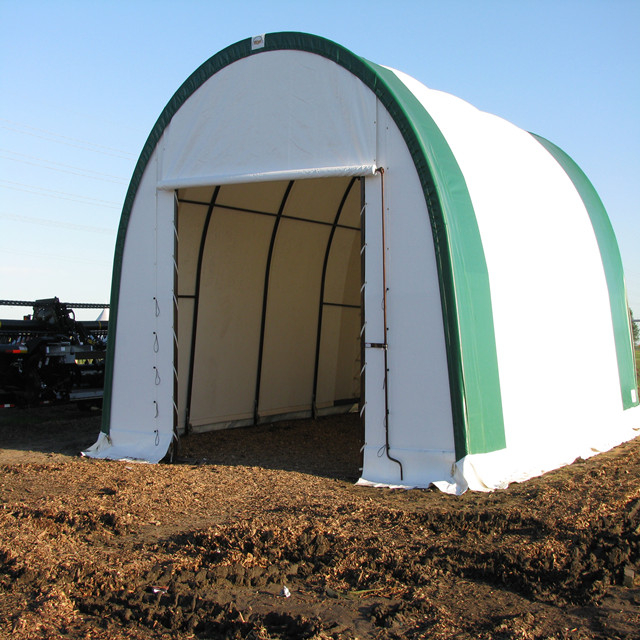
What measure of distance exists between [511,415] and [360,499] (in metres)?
1.91

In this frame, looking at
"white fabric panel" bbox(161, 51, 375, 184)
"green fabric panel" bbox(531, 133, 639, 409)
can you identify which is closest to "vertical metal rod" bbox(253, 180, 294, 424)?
"white fabric panel" bbox(161, 51, 375, 184)

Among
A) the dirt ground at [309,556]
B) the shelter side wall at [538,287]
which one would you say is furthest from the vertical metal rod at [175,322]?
the shelter side wall at [538,287]

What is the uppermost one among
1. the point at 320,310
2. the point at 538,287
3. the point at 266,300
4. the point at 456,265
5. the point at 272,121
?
the point at 272,121

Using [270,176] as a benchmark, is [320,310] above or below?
below

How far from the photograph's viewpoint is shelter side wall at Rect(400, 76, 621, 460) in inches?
292

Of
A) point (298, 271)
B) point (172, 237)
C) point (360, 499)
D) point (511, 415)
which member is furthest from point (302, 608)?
point (298, 271)

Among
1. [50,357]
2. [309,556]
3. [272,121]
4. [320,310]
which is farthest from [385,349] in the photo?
[50,357]

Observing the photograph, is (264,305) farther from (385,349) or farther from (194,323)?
(385,349)

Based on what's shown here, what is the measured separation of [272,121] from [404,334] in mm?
2830

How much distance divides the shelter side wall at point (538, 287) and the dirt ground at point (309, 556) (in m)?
0.75

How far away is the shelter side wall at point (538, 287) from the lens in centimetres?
741

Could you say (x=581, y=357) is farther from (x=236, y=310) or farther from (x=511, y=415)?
(x=236, y=310)

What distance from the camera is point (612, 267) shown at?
34.0 ft

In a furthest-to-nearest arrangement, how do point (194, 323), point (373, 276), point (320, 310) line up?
point (320, 310)
point (194, 323)
point (373, 276)
